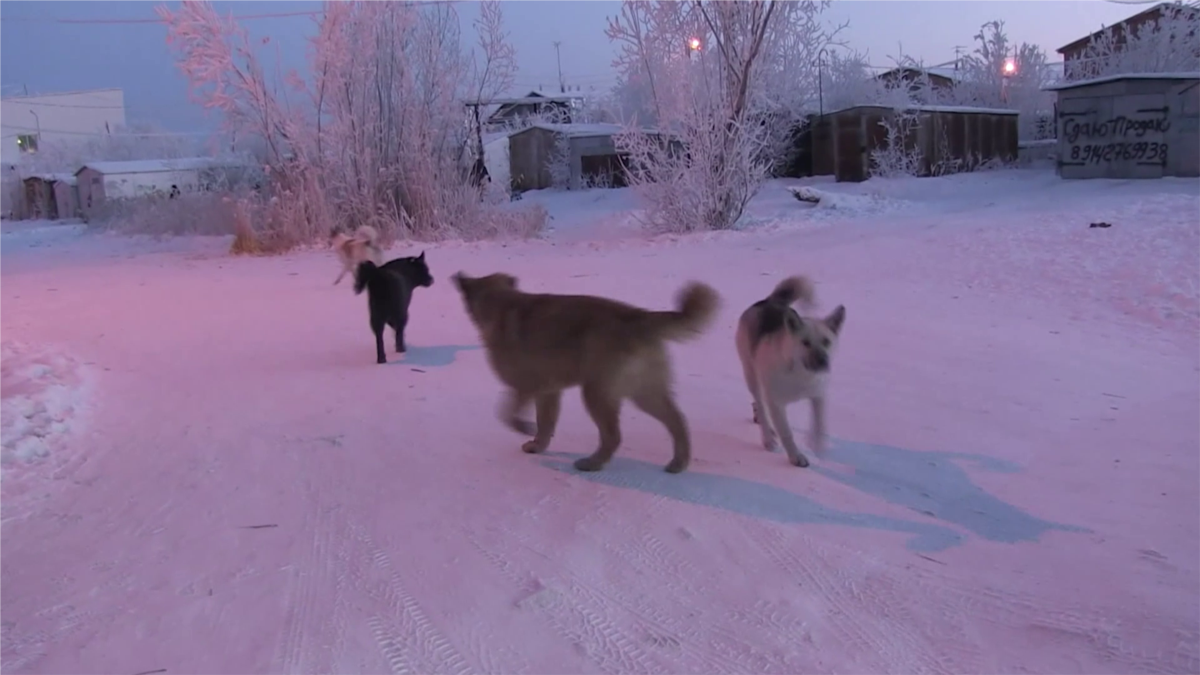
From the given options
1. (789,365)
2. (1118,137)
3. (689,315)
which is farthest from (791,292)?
(1118,137)

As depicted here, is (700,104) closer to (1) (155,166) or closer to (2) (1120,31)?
(2) (1120,31)

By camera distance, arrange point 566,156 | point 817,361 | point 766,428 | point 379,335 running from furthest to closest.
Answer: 1. point 566,156
2. point 379,335
3. point 766,428
4. point 817,361

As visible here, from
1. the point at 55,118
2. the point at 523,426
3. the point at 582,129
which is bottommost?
the point at 523,426

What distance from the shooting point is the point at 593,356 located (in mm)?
4590

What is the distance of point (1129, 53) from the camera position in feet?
94.6

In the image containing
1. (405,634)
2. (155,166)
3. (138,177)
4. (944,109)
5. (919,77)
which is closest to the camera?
(405,634)

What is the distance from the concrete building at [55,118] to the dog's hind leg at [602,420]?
70992 mm

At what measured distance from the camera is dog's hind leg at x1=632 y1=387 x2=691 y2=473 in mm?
4715

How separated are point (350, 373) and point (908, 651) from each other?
195 inches

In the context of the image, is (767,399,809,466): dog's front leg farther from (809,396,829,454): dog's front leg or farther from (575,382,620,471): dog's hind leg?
(575,382,620,471): dog's hind leg

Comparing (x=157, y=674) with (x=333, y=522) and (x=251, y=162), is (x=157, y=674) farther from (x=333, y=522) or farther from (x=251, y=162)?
(x=251, y=162)

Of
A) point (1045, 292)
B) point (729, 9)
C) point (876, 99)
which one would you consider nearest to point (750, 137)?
point (729, 9)

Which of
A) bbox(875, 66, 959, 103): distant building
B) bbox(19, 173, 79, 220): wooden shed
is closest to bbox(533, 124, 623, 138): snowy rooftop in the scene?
bbox(875, 66, 959, 103): distant building

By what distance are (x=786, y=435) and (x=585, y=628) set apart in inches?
76.8
